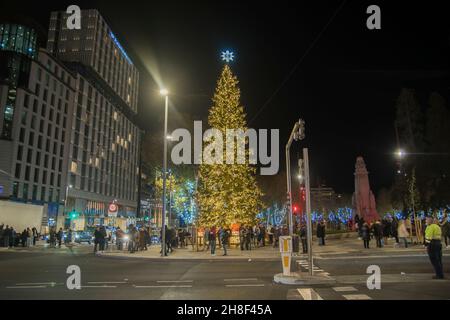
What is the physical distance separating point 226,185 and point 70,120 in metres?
53.7

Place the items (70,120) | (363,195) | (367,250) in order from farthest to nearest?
1. (70,120)
2. (363,195)
3. (367,250)

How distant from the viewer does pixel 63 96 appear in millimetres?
73375

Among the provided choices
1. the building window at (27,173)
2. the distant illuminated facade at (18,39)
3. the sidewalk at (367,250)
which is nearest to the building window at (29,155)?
the building window at (27,173)

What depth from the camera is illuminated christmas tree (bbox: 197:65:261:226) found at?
3256cm

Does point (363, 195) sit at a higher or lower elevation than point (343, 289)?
higher

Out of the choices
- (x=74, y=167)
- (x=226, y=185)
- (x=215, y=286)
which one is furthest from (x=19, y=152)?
(x=215, y=286)

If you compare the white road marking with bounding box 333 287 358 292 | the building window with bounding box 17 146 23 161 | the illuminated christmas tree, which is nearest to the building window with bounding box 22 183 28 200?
the building window with bounding box 17 146 23 161

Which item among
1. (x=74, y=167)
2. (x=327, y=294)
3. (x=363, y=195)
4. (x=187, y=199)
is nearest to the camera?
(x=327, y=294)

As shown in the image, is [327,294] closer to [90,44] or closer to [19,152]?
[19,152]

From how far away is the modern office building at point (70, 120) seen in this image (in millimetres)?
60500

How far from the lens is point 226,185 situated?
3297 centimetres

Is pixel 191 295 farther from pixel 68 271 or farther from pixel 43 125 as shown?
pixel 43 125

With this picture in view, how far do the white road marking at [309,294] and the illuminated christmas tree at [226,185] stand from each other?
21.9 meters
